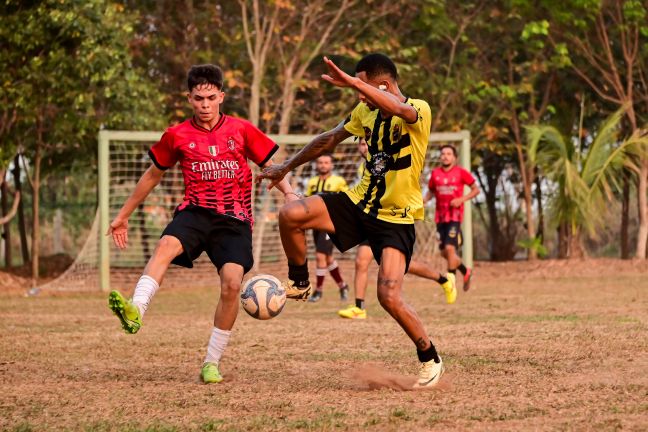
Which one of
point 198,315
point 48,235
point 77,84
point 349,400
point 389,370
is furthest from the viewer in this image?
point 48,235

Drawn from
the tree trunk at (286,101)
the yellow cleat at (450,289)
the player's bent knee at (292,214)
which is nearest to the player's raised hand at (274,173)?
the player's bent knee at (292,214)

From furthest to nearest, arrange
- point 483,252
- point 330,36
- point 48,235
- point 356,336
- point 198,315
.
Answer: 1. point 483,252
2. point 48,235
3. point 330,36
4. point 198,315
5. point 356,336

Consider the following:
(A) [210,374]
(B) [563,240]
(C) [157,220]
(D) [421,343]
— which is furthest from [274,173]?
(B) [563,240]

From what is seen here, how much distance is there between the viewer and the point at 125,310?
634 centimetres

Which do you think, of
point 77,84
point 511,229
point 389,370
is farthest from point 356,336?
point 511,229

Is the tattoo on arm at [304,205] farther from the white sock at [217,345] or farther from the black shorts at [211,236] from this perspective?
the white sock at [217,345]

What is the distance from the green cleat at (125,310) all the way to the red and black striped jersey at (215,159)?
0.99 m

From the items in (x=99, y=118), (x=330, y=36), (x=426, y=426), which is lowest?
(x=426, y=426)

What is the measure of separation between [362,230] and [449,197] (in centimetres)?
871

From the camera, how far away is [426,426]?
520 centimetres

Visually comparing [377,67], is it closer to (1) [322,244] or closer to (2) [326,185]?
(2) [326,185]

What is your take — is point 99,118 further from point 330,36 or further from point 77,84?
point 330,36

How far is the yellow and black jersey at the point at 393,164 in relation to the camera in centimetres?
657

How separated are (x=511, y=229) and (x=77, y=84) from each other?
1414cm
